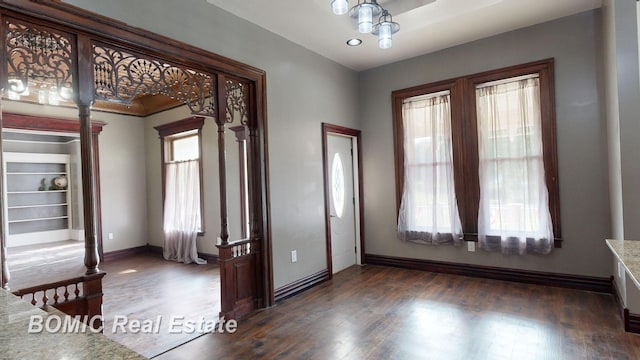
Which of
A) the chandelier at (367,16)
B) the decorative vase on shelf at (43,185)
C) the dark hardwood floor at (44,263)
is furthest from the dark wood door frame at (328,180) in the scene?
the decorative vase on shelf at (43,185)

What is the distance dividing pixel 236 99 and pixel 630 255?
3243mm

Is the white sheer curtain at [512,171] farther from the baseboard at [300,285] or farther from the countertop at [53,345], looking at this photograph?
the countertop at [53,345]

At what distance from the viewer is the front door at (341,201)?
4.82 meters

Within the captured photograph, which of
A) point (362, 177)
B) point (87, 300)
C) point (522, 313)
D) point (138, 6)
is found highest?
point (138, 6)

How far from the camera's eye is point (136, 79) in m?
2.66

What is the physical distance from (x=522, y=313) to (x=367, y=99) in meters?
3.50

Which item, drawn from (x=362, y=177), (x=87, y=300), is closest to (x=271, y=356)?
(x=87, y=300)

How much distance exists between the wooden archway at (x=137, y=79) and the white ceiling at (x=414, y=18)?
2.05 feet

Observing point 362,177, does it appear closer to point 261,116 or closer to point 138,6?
point 261,116

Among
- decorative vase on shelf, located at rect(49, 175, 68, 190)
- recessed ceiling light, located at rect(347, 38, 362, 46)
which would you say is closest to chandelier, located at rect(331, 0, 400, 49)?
recessed ceiling light, located at rect(347, 38, 362, 46)

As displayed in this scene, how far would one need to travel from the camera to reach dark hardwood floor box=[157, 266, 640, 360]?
99.3 inches

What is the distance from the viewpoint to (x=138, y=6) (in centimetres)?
261

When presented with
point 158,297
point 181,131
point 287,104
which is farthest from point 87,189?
point 181,131

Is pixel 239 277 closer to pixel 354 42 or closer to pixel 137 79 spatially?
pixel 137 79
